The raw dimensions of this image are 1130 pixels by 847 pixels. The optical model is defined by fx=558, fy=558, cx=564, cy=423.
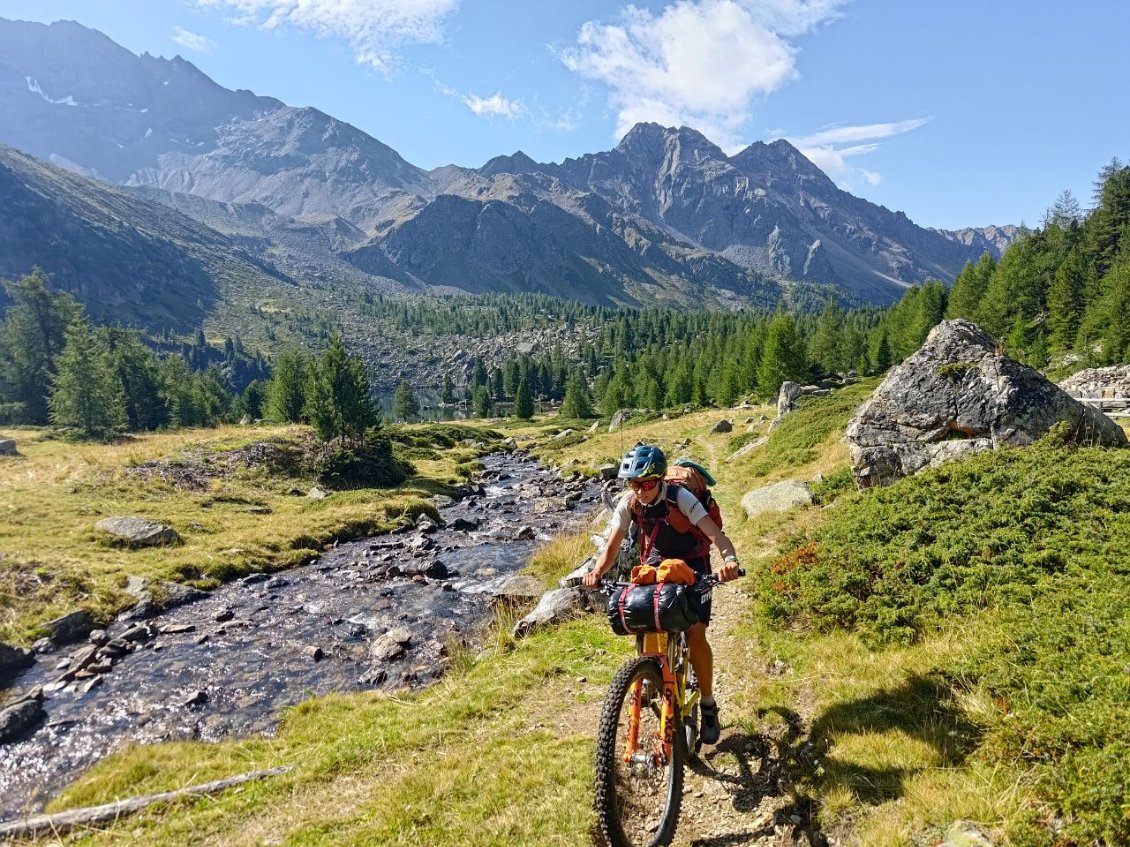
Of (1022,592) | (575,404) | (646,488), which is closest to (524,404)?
(575,404)

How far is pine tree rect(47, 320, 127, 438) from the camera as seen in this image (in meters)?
57.2

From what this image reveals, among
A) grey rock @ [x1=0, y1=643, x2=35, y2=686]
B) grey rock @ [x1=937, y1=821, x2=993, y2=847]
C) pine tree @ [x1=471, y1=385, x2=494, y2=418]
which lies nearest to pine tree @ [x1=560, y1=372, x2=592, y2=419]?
pine tree @ [x1=471, y1=385, x2=494, y2=418]

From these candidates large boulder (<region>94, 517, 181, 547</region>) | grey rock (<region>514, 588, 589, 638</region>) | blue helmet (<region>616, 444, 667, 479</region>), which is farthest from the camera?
large boulder (<region>94, 517, 181, 547</region>)

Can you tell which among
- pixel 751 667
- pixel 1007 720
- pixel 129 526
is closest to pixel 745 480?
pixel 751 667

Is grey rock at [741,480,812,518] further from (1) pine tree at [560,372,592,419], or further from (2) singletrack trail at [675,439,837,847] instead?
(1) pine tree at [560,372,592,419]

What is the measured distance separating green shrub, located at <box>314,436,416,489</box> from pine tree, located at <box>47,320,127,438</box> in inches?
1146

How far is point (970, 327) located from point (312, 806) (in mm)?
19718

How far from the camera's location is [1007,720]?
5.48 metres

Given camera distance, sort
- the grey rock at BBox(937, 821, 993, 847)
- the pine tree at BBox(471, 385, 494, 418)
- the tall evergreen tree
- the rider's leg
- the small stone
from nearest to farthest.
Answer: the grey rock at BBox(937, 821, 993, 847), the rider's leg, the small stone, the tall evergreen tree, the pine tree at BBox(471, 385, 494, 418)

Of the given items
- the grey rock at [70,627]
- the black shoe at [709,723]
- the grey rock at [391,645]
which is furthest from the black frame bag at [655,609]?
the grey rock at [70,627]

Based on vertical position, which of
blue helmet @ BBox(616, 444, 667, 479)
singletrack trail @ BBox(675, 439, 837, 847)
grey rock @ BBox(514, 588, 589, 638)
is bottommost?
grey rock @ BBox(514, 588, 589, 638)

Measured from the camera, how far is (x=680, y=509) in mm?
6594

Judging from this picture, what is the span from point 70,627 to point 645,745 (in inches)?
914

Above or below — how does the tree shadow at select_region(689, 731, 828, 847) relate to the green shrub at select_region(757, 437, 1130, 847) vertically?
below
